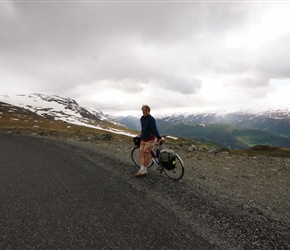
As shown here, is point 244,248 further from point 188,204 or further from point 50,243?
point 50,243

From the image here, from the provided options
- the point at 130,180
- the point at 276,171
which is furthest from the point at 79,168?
the point at 276,171

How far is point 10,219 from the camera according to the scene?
5.97m

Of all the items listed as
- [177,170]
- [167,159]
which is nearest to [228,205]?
[177,170]

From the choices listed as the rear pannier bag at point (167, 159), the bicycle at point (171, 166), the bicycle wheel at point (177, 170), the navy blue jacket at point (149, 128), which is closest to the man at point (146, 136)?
the navy blue jacket at point (149, 128)

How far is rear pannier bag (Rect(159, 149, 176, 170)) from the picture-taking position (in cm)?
1034

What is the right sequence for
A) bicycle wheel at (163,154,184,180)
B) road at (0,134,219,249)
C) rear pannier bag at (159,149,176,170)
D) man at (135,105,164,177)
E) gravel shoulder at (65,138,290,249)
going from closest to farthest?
1. road at (0,134,219,249)
2. gravel shoulder at (65,138,290,249)
3. bicycle wheel at (163,154,184,180)
4. man at (135,105,164,177)
5. rear pannier bag at (159,149,176,170)

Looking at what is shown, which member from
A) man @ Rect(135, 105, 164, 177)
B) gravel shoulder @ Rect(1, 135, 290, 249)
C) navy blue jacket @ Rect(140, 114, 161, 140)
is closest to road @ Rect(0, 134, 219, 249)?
gravel shoulder @ Rect(1, 135, 290, 249)

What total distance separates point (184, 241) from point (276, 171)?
→ 13.3m

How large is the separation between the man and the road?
1086 millimetres

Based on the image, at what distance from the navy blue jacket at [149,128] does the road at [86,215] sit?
232cm

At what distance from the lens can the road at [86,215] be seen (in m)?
5.00

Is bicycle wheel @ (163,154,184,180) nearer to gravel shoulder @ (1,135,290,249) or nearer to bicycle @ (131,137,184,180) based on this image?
bicycle @ (131,137,184,180)

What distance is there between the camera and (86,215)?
246 inches

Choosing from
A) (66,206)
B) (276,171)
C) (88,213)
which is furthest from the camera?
(276,171)
